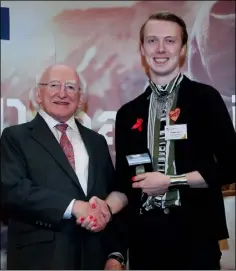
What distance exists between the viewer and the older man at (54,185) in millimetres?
2307

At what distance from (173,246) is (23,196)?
81cm

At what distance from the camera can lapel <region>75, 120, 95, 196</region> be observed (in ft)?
8.06

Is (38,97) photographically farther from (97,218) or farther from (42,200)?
(97,218)

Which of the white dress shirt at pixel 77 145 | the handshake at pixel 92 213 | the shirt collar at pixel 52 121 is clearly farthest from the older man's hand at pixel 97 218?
the shirt collar at pixel 52 121

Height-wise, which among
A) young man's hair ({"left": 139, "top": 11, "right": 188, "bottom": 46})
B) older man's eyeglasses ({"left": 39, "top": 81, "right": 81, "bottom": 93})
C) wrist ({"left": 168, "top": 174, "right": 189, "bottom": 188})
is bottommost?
wrist ({"left": 168, "top": 174, "right": 189, "bottom": 188})

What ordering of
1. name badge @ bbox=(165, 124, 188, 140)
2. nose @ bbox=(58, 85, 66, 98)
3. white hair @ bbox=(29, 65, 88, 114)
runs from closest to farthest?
name badge @ bbox=(165, 124, 188, 140) → nose @ bbox=(58, 85, 66, 98) → white hair @ bbox=(29, 65, 88, 114)

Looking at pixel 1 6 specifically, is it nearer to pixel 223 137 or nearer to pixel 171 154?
pixel 171 154

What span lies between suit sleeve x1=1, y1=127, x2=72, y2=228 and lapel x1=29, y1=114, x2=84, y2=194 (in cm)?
12

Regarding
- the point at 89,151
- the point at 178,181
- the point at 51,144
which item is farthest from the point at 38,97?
the point at 178,181

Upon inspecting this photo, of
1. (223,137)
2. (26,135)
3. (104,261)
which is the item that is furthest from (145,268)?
(26,135)

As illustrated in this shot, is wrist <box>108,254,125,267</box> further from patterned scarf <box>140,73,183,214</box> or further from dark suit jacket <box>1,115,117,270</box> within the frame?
patterned scarf <box>140,73,183,214</box>

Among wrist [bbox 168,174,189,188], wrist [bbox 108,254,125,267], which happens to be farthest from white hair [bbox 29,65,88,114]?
wrist [bbox 108,254,125,267]

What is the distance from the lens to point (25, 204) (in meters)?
2.29

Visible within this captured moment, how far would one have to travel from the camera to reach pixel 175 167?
2387 millimetres
